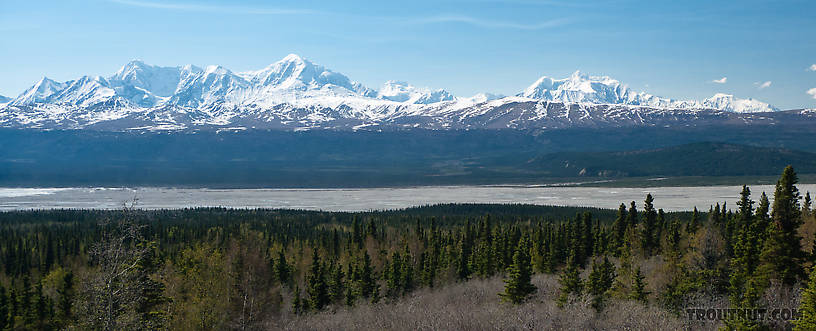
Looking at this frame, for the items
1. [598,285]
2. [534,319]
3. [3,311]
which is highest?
[598,285]

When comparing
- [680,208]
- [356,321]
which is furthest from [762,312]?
[680,208]

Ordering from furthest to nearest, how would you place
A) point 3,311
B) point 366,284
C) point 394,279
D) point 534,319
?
1. point 394,279
2. point 366,284
3. point 3,311
4. point 534,319

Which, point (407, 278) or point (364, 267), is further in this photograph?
point (407, 278)

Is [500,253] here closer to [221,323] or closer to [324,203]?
[221,323]

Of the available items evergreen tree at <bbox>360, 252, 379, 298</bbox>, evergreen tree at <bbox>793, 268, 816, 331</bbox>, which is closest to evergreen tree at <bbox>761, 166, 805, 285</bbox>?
evergreen tree at <bbox>793, 268, 816, 331</bbox>

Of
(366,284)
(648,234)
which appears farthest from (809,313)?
(366,284)

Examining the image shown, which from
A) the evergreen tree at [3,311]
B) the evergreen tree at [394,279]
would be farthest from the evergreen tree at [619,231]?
the evergreen tree at [3,311]

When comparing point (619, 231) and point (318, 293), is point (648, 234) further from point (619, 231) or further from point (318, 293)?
point (318, 293)

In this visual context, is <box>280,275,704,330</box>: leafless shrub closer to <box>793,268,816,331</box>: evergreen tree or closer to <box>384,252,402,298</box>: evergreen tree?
<box>793,268,816,331</box>: evergreen tree

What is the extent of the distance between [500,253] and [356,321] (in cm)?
3344

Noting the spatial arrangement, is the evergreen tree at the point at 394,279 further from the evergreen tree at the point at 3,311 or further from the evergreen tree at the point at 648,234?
the evergreen tree at the point at 3,311

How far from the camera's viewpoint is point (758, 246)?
40156 mm

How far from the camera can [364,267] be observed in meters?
64.9

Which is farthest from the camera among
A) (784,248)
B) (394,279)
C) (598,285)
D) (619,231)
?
(619,231)
